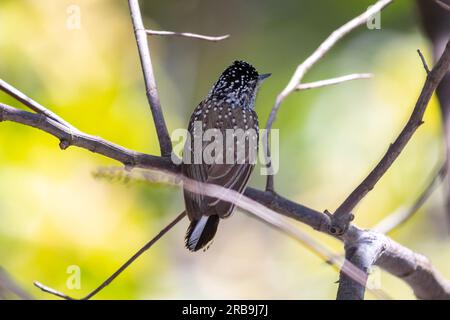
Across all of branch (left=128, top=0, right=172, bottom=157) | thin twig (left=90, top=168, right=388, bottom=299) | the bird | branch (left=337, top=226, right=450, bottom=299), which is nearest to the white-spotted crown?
the bird

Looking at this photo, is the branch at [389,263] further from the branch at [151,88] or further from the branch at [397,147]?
the branch at [151,88]

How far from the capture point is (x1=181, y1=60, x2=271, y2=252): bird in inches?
138

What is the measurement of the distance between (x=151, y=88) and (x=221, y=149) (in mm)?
676

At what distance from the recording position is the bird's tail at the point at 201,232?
3.43m

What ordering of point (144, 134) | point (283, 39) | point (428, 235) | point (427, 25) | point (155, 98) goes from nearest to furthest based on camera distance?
point (155, 98)
point (427, 25)
point (144, 134)
point (428, 235)
point (283, 39)

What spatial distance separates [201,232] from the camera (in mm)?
3504

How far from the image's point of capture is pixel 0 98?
494 centimetres

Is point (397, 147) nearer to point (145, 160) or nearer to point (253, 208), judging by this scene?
point (253, 208)

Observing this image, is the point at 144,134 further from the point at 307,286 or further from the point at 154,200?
the point at 307,286

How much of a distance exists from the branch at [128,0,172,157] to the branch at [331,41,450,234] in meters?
0.82

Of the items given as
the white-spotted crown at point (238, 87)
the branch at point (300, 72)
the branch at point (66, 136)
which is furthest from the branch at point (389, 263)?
the white-spotted crown at point (238, 87)

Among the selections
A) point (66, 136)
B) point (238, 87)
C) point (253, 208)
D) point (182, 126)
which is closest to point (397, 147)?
point (253, 208)
